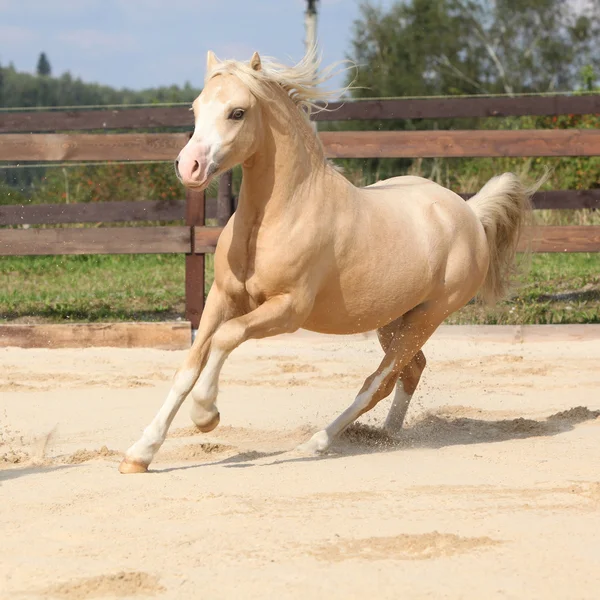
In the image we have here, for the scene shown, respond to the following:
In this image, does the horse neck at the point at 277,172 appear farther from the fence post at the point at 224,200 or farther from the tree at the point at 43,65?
the tree at the point at 43,65

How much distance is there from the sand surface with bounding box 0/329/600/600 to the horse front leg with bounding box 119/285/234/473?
0.10 meters

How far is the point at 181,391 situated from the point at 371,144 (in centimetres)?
453

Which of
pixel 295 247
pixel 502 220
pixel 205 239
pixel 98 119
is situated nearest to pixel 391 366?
pixel 295 247

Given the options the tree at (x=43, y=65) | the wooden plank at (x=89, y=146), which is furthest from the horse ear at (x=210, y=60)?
the tree at (x=43, y=65)

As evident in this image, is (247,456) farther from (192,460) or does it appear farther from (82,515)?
(82,515)

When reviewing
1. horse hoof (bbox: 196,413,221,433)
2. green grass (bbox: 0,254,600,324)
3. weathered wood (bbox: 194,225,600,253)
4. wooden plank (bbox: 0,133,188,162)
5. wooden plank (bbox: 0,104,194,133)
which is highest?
wooden plank (bbox: 0,104,194,133)

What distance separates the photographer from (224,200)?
8.91 m

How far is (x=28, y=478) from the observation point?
13.8ft

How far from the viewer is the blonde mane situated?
173 inches

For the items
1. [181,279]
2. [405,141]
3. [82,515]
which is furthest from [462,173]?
[82,515]

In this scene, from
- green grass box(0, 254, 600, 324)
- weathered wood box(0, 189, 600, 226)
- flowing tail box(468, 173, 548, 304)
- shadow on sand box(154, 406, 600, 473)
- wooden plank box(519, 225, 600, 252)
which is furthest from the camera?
weathered wood box(0, 189, 600, 226)

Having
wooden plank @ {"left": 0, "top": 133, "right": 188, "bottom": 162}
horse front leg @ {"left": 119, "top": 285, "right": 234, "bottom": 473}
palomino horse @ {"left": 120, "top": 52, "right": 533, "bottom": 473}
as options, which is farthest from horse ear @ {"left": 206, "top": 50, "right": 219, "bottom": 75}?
wooden plank @ {"left": 0, "top": 133, "right": 188, "bottom": 162}

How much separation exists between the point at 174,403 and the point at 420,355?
173 centimetres

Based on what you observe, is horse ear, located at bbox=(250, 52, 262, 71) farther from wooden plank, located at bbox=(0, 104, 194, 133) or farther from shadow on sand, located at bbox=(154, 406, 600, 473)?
wooden plank, located at bbox=(0, 104, 194, 133)
